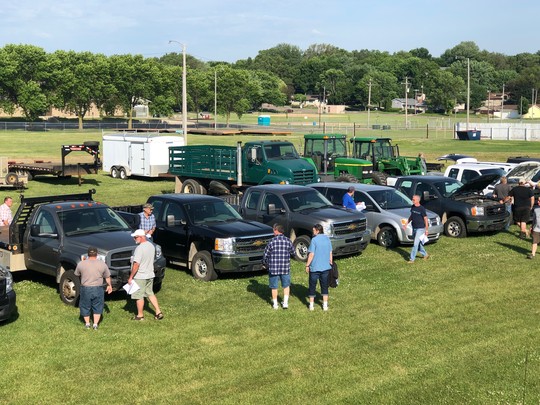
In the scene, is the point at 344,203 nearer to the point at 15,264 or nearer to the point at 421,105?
the point at 15,264

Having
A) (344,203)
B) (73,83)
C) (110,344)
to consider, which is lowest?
(110,344)

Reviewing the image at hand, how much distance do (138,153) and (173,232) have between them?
22.0 meters

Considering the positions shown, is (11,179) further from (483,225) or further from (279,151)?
(483,225)

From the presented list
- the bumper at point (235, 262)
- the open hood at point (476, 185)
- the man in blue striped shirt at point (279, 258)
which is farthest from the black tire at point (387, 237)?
the man in blue striped shirt at point (279, 258)

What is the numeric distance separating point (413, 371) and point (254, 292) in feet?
17.2

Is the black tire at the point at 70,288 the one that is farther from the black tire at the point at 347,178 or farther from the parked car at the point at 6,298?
the black tire at the point at 347,178

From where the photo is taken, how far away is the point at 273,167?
2553 cm

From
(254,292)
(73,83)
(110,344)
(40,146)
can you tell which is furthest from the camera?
(73,83)

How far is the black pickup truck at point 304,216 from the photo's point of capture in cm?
1706

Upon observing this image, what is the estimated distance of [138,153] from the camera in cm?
3734

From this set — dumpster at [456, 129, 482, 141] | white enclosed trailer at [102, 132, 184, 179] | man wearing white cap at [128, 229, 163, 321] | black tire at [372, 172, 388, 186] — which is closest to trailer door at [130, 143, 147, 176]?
white enclosed trailer at [102, 132, 184, 179]

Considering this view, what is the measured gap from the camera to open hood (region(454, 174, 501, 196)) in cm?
2083

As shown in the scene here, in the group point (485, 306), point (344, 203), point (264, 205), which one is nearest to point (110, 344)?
point (485, 306)

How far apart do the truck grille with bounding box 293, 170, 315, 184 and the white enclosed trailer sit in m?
13.2
